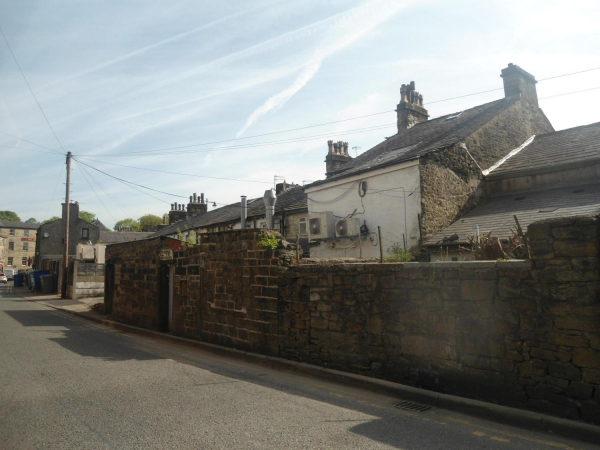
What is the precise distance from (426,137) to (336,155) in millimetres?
7771

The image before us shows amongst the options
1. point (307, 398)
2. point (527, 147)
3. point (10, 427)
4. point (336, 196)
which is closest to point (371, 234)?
point (336, 196)

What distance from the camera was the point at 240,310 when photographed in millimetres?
10242

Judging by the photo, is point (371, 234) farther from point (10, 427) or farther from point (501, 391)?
point (10, 427)

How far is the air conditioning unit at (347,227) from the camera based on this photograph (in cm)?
1614

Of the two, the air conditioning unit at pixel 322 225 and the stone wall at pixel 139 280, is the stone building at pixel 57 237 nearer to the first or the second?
the stone wall at pixel 139 280

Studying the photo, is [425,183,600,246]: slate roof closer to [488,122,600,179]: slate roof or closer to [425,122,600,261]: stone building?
[425,122,600,261]: stone building

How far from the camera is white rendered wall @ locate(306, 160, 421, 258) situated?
1484 centimetres

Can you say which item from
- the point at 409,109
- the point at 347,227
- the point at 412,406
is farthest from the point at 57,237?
the point at 412,406

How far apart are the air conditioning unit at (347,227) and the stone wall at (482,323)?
7.88m

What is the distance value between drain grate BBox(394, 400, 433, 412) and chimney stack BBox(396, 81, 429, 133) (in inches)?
734

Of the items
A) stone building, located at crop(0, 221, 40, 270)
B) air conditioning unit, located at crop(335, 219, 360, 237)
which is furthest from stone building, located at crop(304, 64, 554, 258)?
stone building, located at crop(0, 221, 40, 270)

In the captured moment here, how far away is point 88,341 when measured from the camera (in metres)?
11.7

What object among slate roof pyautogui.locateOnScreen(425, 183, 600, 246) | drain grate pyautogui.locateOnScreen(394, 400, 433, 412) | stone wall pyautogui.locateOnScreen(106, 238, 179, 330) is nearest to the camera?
drain grate pyautogui.locateOnScreen(394, 400, 433, 412)

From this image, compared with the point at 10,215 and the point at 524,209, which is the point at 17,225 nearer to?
the point at 10,215
